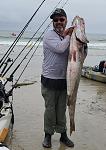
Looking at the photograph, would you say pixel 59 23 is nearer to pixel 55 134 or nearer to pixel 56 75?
pixel 56 75

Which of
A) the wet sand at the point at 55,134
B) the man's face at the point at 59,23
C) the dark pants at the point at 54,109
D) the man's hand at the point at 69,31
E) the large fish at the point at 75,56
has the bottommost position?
the wet sand at the point at 55,134

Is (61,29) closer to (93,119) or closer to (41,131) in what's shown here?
(41,131)

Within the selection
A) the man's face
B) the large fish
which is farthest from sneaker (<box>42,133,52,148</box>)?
the man's face

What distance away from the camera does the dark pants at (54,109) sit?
597 cm

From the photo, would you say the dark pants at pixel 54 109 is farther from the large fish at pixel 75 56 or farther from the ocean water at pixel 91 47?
the ocean water at pixel 91 47

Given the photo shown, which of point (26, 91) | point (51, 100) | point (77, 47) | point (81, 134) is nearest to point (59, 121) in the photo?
point (51, 100)

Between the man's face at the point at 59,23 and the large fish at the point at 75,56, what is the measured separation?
1.59 feet

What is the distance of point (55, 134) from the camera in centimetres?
682

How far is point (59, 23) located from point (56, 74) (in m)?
0.76

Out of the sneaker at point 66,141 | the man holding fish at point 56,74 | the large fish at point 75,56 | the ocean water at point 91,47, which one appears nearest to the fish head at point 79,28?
the large fish at point 75,56

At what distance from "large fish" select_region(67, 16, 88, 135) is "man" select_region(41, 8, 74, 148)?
0.57 ft

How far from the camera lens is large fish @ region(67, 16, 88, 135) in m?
5.19

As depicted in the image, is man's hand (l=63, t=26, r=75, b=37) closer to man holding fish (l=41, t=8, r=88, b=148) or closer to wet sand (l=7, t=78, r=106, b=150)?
man holding fish (l=41, t=8, r=88, b=148)

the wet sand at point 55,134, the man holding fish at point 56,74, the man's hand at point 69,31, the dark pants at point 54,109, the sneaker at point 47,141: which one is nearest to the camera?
the man's hand at point 69,31
